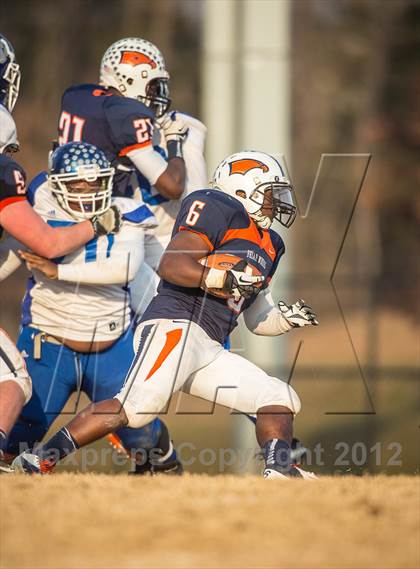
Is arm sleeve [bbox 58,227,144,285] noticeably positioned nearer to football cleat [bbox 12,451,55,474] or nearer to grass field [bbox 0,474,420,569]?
football cleat [bbox 12,451,55,474]

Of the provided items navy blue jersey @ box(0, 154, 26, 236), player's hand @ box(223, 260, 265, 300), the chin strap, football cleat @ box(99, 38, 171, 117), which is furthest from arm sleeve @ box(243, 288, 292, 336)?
football cleat @ box(99, 38, 171, 117)

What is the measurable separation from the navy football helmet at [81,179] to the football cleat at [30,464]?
4.57 ft

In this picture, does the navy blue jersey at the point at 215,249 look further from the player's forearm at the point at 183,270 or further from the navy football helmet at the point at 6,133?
the navy football helmet at the point at 6,133

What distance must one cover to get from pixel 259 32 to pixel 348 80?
1873 cm

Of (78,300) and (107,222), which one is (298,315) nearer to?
(107,222)

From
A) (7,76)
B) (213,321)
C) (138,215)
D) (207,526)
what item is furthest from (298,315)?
(7,76)

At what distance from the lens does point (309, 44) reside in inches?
1134

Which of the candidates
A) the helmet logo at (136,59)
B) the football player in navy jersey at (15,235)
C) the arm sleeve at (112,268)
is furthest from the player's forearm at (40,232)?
the helmet logo at (136,59)

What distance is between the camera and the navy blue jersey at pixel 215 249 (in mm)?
5945

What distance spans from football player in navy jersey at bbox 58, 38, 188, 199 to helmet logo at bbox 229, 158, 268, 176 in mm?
770

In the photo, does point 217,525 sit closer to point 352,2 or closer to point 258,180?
point 258,180

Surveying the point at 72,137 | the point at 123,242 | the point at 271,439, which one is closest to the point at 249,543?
the point at 271,439

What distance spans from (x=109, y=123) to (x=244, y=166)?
3.57ft

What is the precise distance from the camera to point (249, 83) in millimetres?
9898
